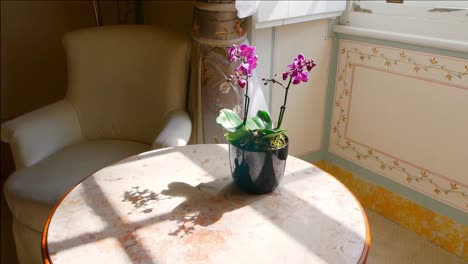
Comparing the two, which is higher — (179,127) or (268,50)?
(268,50)

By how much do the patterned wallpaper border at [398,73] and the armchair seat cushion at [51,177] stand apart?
962 millimetres

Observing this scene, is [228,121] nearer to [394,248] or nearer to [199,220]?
[199,220]

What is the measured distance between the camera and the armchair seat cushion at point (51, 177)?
137 cm

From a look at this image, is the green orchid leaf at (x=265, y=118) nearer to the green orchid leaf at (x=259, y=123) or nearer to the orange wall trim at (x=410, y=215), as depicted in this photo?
the green orchid leaf at (x=259, y=123)

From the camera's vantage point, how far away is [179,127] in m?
1.56

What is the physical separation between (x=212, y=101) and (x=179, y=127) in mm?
162

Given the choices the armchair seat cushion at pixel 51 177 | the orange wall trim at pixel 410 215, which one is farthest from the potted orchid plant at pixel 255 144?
the orange wall trim at pixel 410 215

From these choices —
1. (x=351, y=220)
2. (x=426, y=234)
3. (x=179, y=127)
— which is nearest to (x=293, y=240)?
(x=351, y=220)

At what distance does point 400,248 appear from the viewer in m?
1.78

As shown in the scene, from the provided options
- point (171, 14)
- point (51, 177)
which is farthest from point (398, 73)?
point (51, 177)

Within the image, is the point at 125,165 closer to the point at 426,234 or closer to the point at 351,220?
the point at 351,220

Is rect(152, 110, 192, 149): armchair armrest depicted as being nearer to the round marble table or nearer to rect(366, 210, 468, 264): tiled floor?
the round marble table

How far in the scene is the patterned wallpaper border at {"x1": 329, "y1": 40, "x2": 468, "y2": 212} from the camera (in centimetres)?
163

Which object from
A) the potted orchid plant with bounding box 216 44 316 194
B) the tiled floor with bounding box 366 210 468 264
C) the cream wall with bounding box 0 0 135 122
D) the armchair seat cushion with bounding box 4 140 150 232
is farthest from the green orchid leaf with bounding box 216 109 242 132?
the cream wall with bounding box 0 0 135 122
